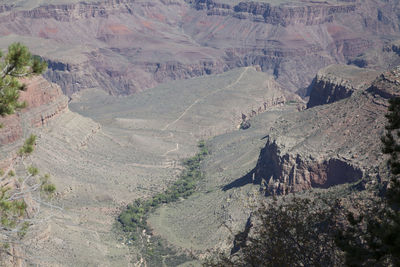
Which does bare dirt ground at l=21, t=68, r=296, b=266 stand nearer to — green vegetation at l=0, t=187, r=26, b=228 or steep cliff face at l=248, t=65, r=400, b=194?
green vegetation at l=0, t=187, r=26, b=228

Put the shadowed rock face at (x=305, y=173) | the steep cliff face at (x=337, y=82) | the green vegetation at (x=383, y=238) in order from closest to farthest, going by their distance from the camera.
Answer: the green vegetation at (x=383, y=238) → the shadowed rock face at (x=305, y=173) → the steep cliff face at (x=337, y=82)

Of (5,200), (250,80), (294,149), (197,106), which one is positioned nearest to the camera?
(5,200)

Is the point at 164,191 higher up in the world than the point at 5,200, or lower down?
lower down

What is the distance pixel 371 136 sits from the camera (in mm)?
52875

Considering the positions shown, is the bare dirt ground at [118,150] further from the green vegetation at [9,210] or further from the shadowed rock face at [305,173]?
the shadowed rock face at [305,173]

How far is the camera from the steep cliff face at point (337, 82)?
7656 centimetres

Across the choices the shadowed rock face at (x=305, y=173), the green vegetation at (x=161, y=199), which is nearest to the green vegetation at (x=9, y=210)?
the shadowed rock face at (x=305, y=173)

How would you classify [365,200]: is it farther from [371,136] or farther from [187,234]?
[187,234]

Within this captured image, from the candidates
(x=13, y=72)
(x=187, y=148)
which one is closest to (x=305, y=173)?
(x=13, y=72)

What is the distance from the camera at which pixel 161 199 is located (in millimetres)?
74812

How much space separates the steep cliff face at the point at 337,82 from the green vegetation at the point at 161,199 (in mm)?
23011

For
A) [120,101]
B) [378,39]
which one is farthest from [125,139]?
[378,39]

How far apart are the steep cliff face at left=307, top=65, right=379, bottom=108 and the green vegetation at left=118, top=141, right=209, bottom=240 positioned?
23011mm

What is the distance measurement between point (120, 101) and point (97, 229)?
7117 cm
